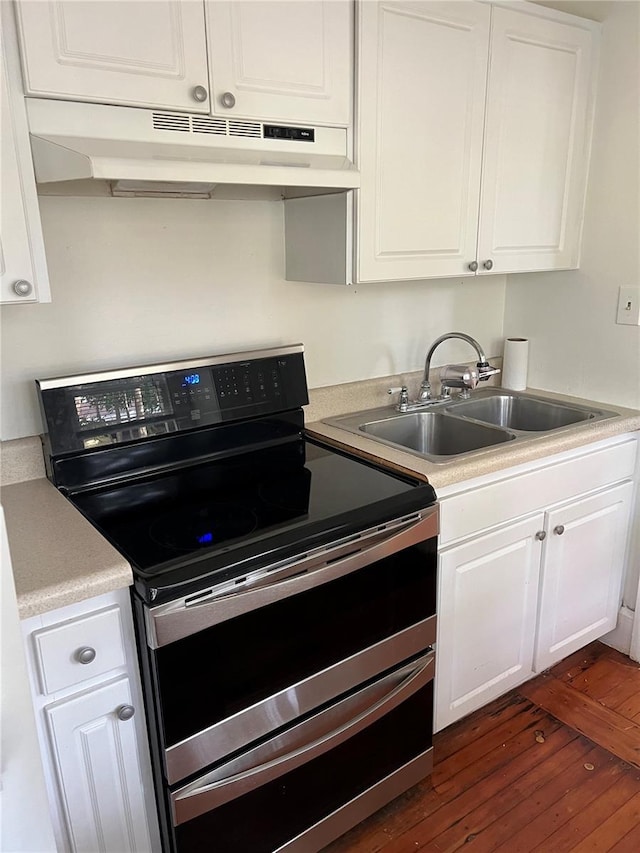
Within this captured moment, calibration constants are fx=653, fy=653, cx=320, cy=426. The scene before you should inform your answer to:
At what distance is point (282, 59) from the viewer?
1.49 meters

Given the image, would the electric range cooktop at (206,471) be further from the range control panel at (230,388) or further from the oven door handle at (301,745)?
the oven door handle at (301,745)

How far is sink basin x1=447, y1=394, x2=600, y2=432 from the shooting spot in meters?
2.24

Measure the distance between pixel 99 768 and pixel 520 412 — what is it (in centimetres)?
177

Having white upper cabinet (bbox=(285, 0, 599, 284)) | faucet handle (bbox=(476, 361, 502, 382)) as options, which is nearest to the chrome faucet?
faucet handle (bbox=(476, 361, 502, 382))

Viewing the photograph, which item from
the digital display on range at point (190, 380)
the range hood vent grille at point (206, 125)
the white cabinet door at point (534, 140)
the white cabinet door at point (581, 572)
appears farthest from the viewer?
the white cabinet door at point (581, 572)

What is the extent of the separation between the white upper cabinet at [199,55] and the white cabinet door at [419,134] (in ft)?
0.33

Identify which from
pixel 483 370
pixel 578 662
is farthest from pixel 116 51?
pixel 578 662

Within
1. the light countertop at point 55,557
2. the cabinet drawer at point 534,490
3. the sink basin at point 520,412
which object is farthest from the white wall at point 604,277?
the light countertop at point 55,557

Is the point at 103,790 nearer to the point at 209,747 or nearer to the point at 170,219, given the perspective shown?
the point at 209,747

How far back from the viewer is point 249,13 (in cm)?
142

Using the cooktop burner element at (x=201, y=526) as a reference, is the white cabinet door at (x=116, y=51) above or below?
above

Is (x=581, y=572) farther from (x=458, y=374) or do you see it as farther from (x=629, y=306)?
(x=629, y=306)

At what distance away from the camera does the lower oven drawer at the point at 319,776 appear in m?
1.33

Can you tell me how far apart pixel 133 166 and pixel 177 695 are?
3.29 ft
